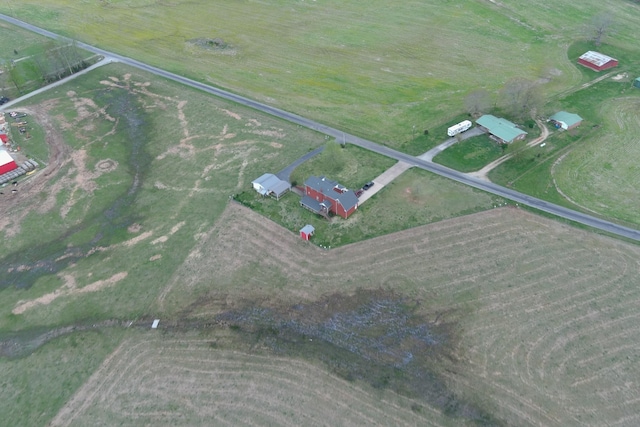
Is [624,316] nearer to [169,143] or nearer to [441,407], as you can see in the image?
[441,407]

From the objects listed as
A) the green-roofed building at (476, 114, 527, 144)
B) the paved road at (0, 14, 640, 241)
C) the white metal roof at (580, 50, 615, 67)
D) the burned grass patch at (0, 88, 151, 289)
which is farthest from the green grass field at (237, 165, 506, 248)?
the white metal roof at (580, 50, 615, 67)

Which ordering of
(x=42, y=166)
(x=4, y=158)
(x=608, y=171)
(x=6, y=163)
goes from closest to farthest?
(x=6, y=163), (x=4, y=158), (x=608, y=171), (x=42, y=166)

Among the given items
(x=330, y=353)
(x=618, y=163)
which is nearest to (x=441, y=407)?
(x=330, y=353)

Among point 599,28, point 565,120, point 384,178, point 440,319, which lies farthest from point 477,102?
point 599,28

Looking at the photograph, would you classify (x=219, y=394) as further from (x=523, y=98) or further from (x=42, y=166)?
(x=523, y=98)

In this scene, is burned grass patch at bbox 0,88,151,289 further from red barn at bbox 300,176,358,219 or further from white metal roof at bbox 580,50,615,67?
white metal roof at bbox 580,50,615,67

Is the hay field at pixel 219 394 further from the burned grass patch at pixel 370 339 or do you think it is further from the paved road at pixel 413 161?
the paved road at pixel 413 161
